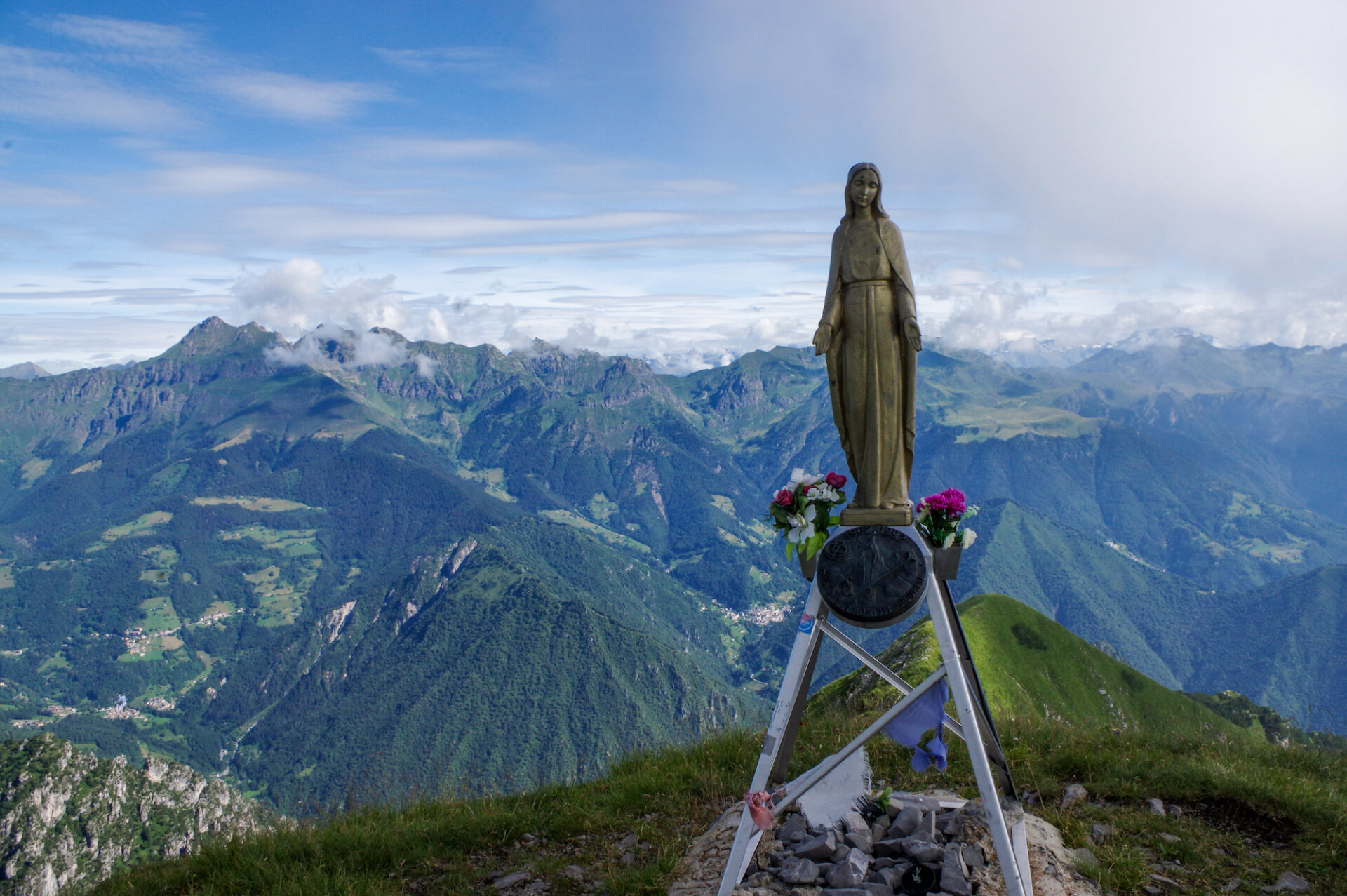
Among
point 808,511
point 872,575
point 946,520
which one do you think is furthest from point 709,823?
point 946,520

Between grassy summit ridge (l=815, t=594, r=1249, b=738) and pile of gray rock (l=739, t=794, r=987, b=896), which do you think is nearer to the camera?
pile of gray rock (l=739, t=794, r=987, b=896)

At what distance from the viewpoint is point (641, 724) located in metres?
190

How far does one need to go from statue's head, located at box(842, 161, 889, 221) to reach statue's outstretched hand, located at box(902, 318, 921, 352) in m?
1.32

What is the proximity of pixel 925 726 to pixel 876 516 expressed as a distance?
90.2 inches

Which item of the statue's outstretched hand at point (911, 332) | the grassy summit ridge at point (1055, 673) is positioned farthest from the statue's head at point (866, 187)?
the grassy summit ridge at point (1055, 673)

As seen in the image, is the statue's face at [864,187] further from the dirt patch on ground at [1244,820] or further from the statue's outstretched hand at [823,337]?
the dirt patch on ground at [1244,820]

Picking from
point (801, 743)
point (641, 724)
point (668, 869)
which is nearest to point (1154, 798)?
point (801, 743)

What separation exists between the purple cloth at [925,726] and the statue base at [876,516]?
69.6 inches

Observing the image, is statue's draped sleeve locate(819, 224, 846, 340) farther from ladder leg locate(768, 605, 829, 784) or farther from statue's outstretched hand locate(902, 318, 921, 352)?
ladder leg locate(768, 605, 829, 784)

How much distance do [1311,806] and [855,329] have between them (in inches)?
305

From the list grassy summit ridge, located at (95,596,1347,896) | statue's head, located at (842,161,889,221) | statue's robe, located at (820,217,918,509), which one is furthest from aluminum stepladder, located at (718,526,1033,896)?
statue's head, located at (842,161,889,221)

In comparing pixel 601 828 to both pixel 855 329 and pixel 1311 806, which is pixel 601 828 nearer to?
pixel 855 329

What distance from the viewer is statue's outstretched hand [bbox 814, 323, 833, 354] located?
7.79 m

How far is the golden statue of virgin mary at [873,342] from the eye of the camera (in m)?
7.95
